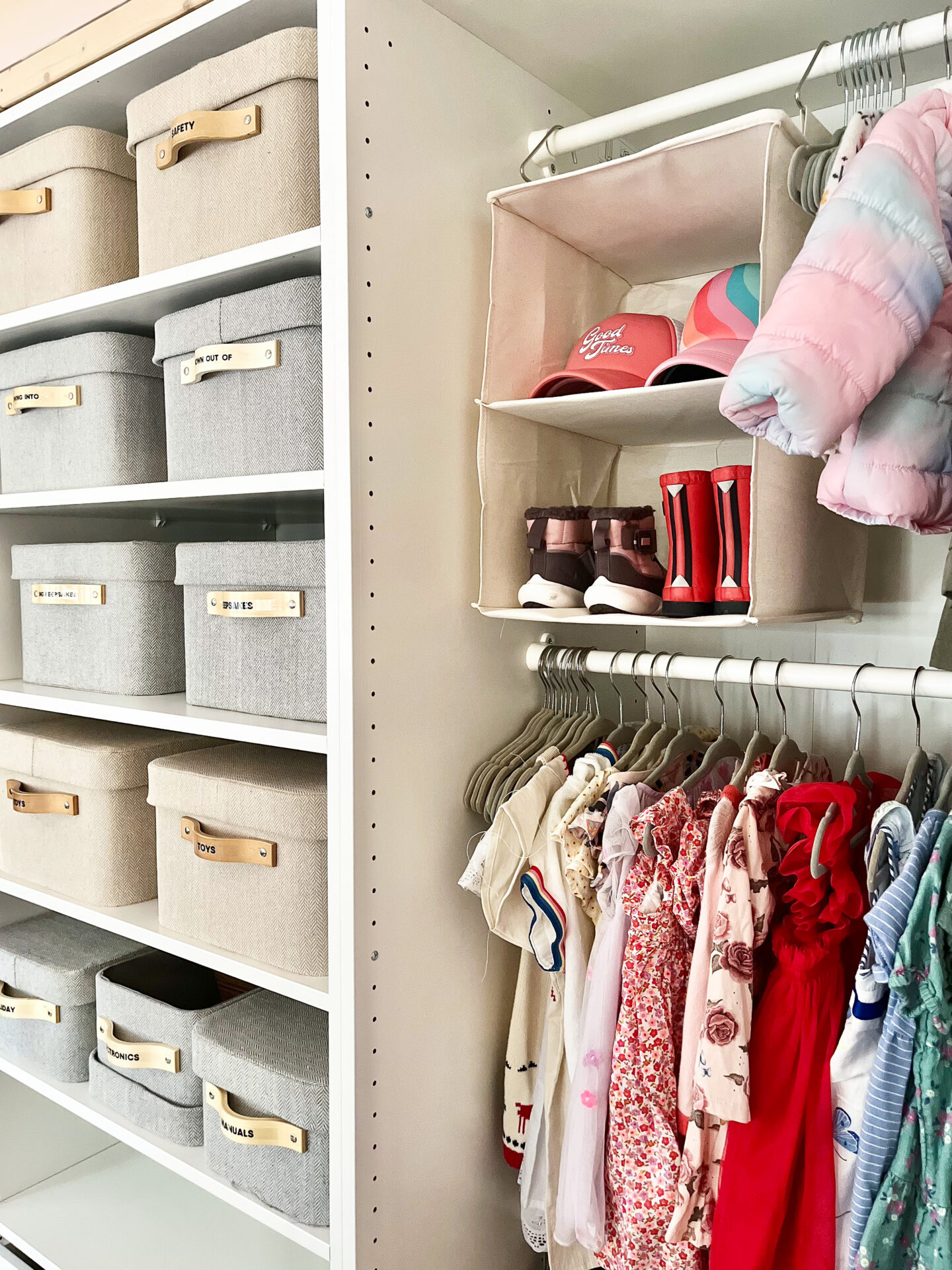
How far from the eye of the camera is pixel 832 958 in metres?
1.03

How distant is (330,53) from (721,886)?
1023mm

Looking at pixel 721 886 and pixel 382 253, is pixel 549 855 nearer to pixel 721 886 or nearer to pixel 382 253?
pixel 721 886

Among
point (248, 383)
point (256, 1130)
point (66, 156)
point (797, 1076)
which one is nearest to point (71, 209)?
point (66, 156)

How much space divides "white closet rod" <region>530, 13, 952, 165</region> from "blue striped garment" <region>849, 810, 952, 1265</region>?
0.79m

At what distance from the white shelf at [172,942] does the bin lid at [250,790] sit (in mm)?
168

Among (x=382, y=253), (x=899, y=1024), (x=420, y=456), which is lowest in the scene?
(x=899, y=1024)

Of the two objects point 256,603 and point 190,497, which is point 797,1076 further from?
point 190,497

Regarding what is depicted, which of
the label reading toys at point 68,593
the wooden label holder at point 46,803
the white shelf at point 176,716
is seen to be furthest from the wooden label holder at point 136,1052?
the label reading toys at point 68,593

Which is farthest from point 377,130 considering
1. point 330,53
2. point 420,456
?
point 420,456

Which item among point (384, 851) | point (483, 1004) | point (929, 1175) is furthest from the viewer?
point (483, 1004)

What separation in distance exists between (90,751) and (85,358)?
605 mm

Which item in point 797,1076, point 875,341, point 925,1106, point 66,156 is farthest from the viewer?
point 66,156

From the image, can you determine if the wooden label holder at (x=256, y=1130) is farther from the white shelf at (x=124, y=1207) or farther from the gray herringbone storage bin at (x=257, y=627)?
the gray herringbone storage bin at (x=257, y=627)

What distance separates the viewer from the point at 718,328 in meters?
1.11
